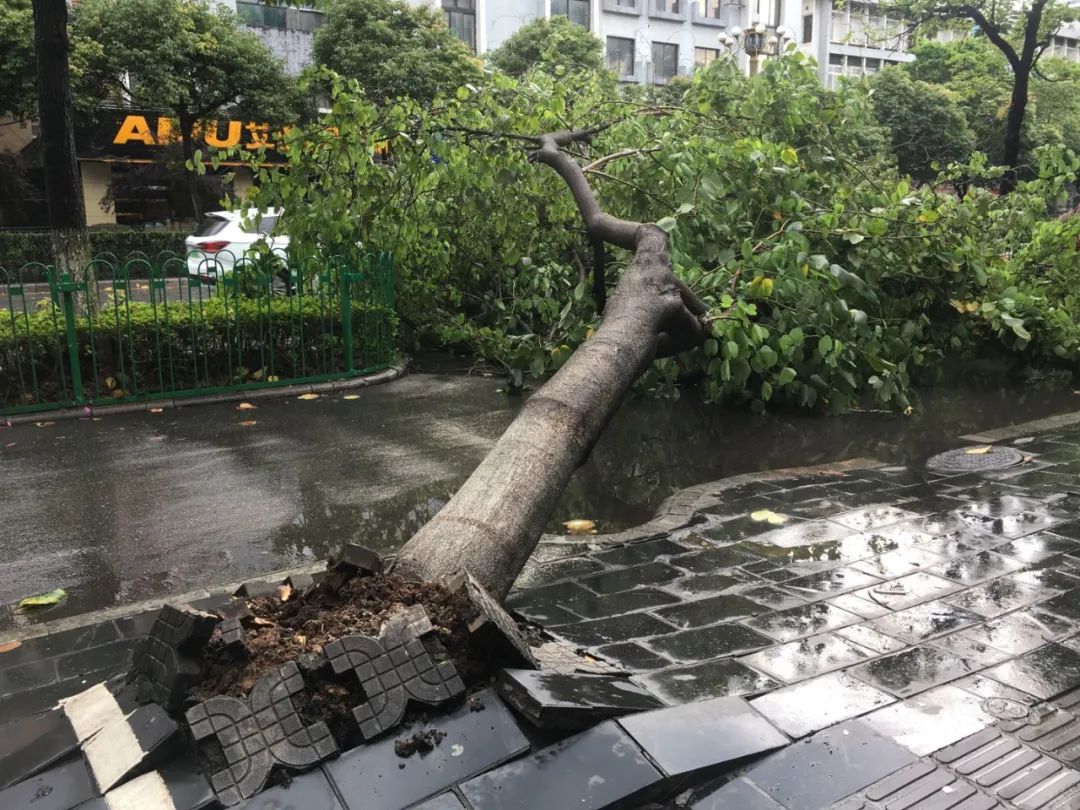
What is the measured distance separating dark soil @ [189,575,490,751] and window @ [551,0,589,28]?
1732 inches

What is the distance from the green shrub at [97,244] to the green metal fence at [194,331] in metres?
14.7

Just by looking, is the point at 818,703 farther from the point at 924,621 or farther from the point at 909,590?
the point at 909,590

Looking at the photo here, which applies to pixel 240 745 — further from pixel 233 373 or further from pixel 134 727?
pixel 233 373

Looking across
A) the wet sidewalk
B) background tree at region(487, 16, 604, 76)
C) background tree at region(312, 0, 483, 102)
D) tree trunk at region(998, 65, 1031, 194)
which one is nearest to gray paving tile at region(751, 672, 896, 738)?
the wet sidewalk

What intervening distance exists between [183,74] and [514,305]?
65.0 ft

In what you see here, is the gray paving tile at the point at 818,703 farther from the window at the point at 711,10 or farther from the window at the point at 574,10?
the window at the point at 711,10

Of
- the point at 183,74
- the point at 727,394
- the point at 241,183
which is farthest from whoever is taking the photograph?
the point at 241,183

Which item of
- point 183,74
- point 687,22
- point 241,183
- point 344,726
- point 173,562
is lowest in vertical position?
point 173,562

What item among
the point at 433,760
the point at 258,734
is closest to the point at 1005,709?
the point at 433,760

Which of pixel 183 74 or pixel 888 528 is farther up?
pixel 183 74

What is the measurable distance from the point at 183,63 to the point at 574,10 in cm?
2410

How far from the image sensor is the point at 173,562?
4.97 metres

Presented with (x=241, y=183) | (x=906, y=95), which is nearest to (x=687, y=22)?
(x=906, y=95)

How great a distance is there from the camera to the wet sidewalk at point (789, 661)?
2.63m
